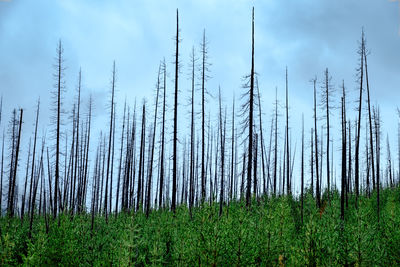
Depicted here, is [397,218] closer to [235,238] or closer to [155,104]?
[235,238]

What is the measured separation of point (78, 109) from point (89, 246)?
16.3 m

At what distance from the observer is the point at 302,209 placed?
65.9ft

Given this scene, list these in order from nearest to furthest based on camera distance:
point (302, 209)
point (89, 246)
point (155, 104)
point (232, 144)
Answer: point (89, 246)
point (302, 209)
point (155, 104)
point (232, 144)

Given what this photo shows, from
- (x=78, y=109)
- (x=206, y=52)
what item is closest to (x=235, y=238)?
(x=206, y=52)

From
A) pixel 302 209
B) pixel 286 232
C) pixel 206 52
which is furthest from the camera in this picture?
pixel 206 52

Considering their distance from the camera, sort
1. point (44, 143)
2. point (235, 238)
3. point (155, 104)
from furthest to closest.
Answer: point (44, 143), point (155, 104), point (235, 238)

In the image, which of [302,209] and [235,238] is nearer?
[235,238]

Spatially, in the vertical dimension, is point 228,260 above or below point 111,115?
below

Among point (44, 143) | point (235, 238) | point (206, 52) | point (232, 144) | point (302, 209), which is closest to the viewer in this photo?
point (235, 238)

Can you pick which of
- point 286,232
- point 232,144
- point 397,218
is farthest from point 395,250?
point 232,144

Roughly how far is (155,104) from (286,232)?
15911mm

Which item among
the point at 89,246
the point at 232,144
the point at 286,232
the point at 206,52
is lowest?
the point at 89,246

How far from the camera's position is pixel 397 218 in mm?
11953

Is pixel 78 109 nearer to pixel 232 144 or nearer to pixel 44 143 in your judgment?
pixel 44 143
